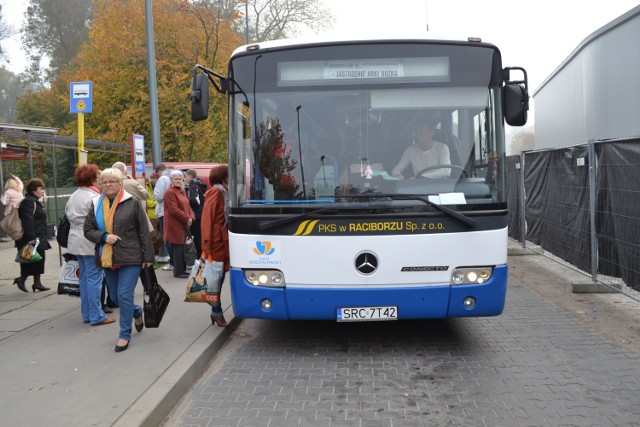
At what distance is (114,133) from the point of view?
26.1 m

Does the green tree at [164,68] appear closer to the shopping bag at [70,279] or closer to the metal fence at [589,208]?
the metal fence at [589,208]

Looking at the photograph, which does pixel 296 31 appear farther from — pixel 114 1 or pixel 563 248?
pixel 563 248

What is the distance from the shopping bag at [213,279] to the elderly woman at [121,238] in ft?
2.86

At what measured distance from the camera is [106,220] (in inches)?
244

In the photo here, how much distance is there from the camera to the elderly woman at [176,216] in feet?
32.9

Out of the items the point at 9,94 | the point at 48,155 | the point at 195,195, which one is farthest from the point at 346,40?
the point at 9,94

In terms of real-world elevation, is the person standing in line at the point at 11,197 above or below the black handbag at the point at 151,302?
above

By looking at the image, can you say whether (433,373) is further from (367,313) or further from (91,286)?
(91,286)

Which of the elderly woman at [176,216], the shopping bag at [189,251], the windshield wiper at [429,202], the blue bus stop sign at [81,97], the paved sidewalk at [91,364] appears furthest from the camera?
the shopping bag at [189,251]

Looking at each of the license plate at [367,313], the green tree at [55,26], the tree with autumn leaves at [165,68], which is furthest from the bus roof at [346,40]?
the green tree at [55,26]

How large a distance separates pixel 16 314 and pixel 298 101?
14.7 ft

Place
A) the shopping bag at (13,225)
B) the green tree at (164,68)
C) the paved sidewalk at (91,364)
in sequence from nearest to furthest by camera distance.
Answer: the paved sidewalk at (91,364)
the shopping bag at (13,225)
the green tree at (164,68)

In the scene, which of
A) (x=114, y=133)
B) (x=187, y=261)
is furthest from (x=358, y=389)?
(x=114, y=133)

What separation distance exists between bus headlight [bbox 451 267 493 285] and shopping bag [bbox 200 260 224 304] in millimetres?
2466
